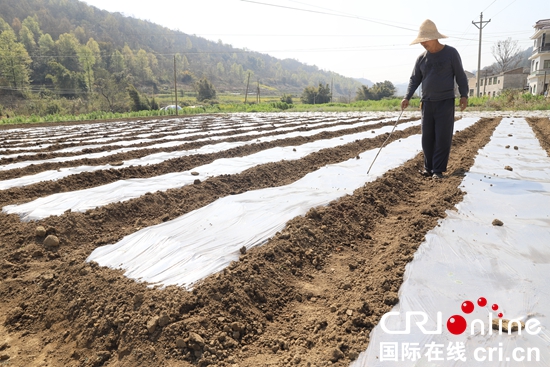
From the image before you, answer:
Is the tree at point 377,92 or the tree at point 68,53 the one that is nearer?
the tree at point 377,92

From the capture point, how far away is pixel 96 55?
66.9m

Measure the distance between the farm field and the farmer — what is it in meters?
0.38

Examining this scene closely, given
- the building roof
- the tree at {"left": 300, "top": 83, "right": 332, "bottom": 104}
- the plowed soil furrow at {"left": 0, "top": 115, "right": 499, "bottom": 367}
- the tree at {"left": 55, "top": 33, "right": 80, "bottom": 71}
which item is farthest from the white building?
the tree at {"left": 55, "top": 33, "right": 80, "bottom": 71}

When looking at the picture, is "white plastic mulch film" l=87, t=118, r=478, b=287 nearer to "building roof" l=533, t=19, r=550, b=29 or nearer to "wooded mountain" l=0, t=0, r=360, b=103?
"wooded mountain" l=0, t=0, r=360, b=103

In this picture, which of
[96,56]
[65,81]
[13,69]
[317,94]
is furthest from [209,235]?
[96,56]

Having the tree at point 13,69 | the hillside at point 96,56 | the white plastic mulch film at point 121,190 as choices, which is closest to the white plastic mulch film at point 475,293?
the white plastic mulch film at point 121,190

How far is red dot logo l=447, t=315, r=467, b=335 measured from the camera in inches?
56.0

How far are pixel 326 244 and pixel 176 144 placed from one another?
5.67m

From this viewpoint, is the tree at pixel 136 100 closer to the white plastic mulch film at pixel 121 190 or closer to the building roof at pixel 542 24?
the white plastic mulch film at pixel 121 190

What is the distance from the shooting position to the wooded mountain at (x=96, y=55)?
4678 cm

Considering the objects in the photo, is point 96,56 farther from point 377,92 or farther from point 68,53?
point 377,92

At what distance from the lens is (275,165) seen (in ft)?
16.4

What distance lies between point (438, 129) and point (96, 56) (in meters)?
73.7

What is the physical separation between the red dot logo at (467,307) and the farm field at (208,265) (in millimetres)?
293
